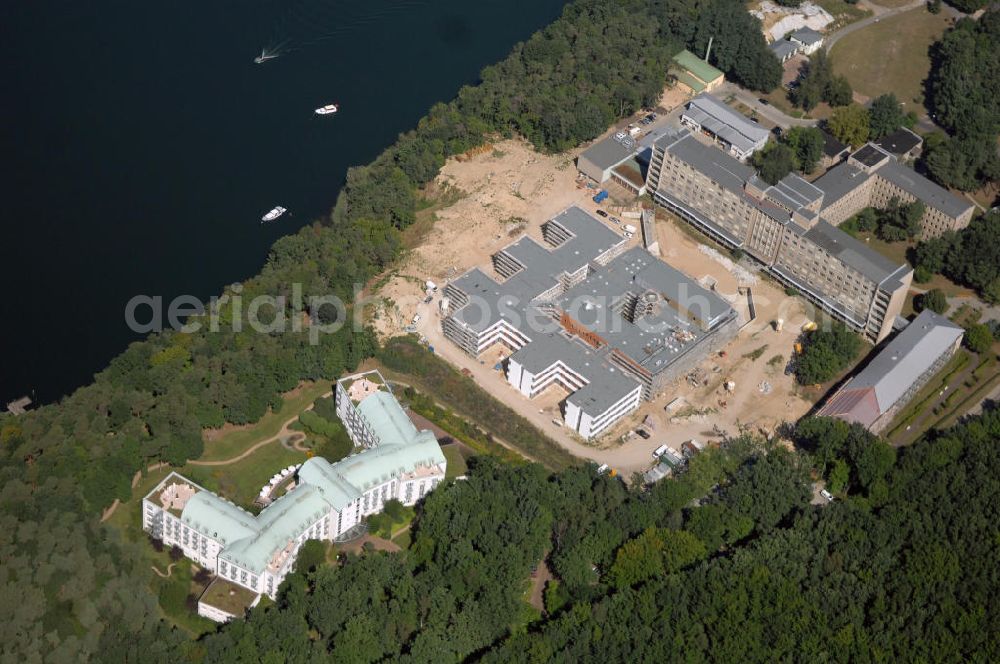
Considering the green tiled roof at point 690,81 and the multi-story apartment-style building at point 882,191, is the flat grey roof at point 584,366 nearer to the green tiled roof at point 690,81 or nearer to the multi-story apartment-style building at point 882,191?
the multi-story apartment-style building at point 882,191

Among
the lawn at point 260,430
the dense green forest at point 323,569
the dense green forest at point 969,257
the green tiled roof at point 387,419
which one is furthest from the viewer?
the dense green forest at point 969,257

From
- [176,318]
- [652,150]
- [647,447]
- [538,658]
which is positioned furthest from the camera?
[652,150]

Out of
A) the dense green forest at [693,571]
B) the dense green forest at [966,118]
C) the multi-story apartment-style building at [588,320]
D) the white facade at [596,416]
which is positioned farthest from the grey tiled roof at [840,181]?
the white facade at [596,416]

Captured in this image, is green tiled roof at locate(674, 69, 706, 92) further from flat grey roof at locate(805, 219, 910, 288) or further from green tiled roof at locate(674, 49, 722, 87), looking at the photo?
flat grey roof at locate(805, 219, 910, 288)

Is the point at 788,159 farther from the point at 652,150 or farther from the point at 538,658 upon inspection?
the point at 538,658

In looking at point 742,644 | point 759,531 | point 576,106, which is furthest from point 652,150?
point 742,644

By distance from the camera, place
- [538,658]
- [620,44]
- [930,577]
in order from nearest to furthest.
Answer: [538,658] → [930,577] → [620,44]

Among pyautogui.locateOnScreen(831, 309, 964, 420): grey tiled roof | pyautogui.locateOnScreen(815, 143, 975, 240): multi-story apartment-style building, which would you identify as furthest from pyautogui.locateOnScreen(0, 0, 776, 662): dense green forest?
pyautogui.locateOnScreen(831, 309, 964, 420): grey tiled roof
